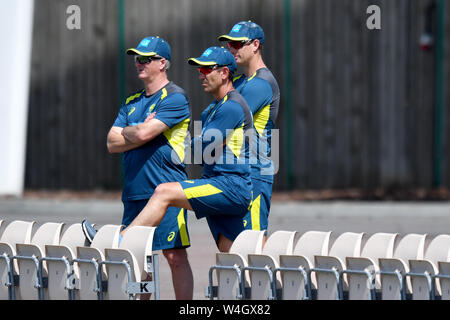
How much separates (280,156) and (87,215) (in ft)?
9.77

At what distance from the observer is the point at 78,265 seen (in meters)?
6.53

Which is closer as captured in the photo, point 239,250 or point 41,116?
point 239,250

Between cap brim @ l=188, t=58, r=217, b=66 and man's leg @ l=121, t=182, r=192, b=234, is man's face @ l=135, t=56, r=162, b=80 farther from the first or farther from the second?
man's leg @ l=121, t=182, r=192, b=234

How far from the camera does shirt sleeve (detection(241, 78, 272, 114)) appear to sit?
744cm

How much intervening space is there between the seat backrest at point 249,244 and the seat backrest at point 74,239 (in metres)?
1.10

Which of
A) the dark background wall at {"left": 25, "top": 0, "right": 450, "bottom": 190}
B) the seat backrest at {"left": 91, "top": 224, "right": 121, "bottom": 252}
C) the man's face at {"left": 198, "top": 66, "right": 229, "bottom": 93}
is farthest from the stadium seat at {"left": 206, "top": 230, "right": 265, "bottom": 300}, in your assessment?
A: the dark background wall at {"left": 25, "top": 0, "right": 450, "bottom": 190}

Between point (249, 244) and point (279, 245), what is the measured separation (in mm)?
176

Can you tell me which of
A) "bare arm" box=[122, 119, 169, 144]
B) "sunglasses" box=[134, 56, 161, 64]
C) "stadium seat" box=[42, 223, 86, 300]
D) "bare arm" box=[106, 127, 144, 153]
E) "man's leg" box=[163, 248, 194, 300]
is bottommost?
"man's leg" box=[163, 248, 194, 300]

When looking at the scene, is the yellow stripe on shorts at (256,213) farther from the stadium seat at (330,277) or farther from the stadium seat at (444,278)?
the stadium seat at (444,278)

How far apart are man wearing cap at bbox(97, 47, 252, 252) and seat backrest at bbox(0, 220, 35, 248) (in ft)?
3.09

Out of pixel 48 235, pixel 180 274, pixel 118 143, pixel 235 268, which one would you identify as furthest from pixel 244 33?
pixel 235 268

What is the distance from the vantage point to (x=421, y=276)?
5785 mm
